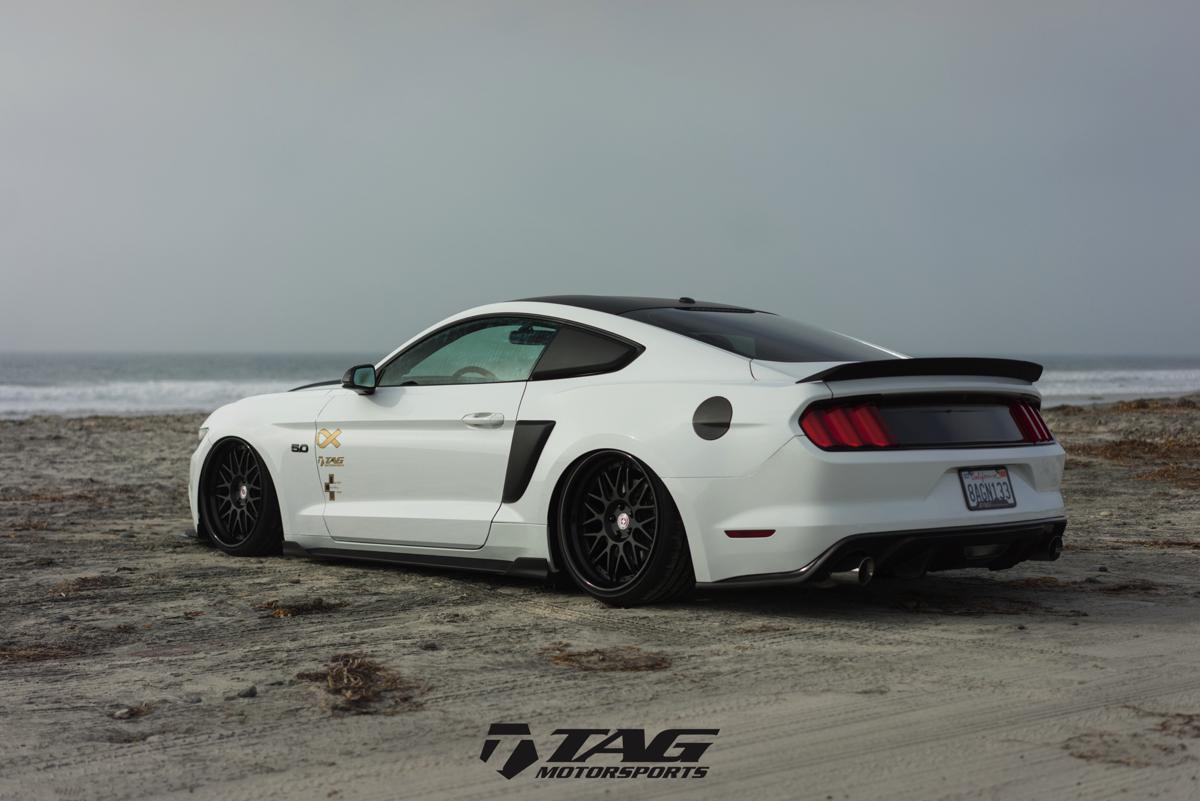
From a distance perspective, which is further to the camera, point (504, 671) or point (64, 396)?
point (64, 396)

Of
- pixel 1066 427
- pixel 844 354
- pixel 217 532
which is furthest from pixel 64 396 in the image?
pixel 844 354

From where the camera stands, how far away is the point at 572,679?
14.7ft

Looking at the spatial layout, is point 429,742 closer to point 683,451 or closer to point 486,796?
point 486,796

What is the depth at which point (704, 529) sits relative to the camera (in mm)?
5461

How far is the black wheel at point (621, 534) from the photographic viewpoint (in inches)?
221

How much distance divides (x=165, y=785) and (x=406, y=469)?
347 centimetres

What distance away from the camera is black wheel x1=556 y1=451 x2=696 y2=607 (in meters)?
5.62

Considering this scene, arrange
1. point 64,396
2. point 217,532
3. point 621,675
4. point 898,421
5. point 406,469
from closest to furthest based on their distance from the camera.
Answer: point 621,675
point 898,421
point 406,469
point 217,532
point 64,396

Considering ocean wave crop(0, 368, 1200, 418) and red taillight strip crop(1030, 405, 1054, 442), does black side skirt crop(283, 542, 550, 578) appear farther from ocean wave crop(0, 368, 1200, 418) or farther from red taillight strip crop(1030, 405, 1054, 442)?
ocean wave crop(0, 368, 1200, 418)

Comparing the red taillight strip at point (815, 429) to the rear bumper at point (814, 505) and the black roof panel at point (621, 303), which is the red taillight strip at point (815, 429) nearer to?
the rear bumper at point (814, 505)

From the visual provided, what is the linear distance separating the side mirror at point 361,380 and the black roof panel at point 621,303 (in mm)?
979

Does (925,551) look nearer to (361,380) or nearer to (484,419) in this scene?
(484,419)

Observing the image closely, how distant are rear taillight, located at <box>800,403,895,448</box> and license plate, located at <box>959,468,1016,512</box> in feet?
1.45

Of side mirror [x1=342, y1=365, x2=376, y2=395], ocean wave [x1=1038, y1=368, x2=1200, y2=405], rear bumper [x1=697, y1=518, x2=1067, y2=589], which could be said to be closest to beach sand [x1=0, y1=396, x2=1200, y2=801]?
rear bumper [x1=697, y1=518, x2=1067, y2=589]
